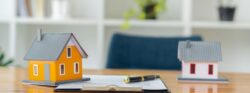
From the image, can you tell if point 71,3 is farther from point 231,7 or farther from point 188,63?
point 188,63

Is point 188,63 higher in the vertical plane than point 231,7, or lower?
lower

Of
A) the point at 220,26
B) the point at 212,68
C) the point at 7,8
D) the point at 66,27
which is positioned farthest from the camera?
the point at 66,27

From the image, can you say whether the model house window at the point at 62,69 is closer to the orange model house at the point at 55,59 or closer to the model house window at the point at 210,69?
the orange model house at the point at 55,59

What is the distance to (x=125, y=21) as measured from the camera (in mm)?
3037

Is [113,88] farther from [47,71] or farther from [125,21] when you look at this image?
[125,21]

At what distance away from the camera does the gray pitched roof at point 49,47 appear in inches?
46.0

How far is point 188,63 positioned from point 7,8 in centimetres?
213

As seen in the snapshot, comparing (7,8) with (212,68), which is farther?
(7,8)

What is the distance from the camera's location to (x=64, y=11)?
10.2 ft

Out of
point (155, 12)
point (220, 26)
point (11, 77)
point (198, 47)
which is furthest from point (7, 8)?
point (198, 47)

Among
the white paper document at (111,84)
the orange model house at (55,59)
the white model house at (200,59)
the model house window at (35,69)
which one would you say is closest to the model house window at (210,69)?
the white model house at (200,59)

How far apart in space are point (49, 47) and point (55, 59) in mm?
56

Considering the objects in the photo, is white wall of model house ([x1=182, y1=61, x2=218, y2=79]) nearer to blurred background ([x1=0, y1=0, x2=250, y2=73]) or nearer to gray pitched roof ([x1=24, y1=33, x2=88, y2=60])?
gray pitched roof ([x1=24, y1=33, x2=88, y2=60])

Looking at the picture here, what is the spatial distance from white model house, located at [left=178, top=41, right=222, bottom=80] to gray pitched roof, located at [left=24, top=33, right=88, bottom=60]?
0.35 meters
